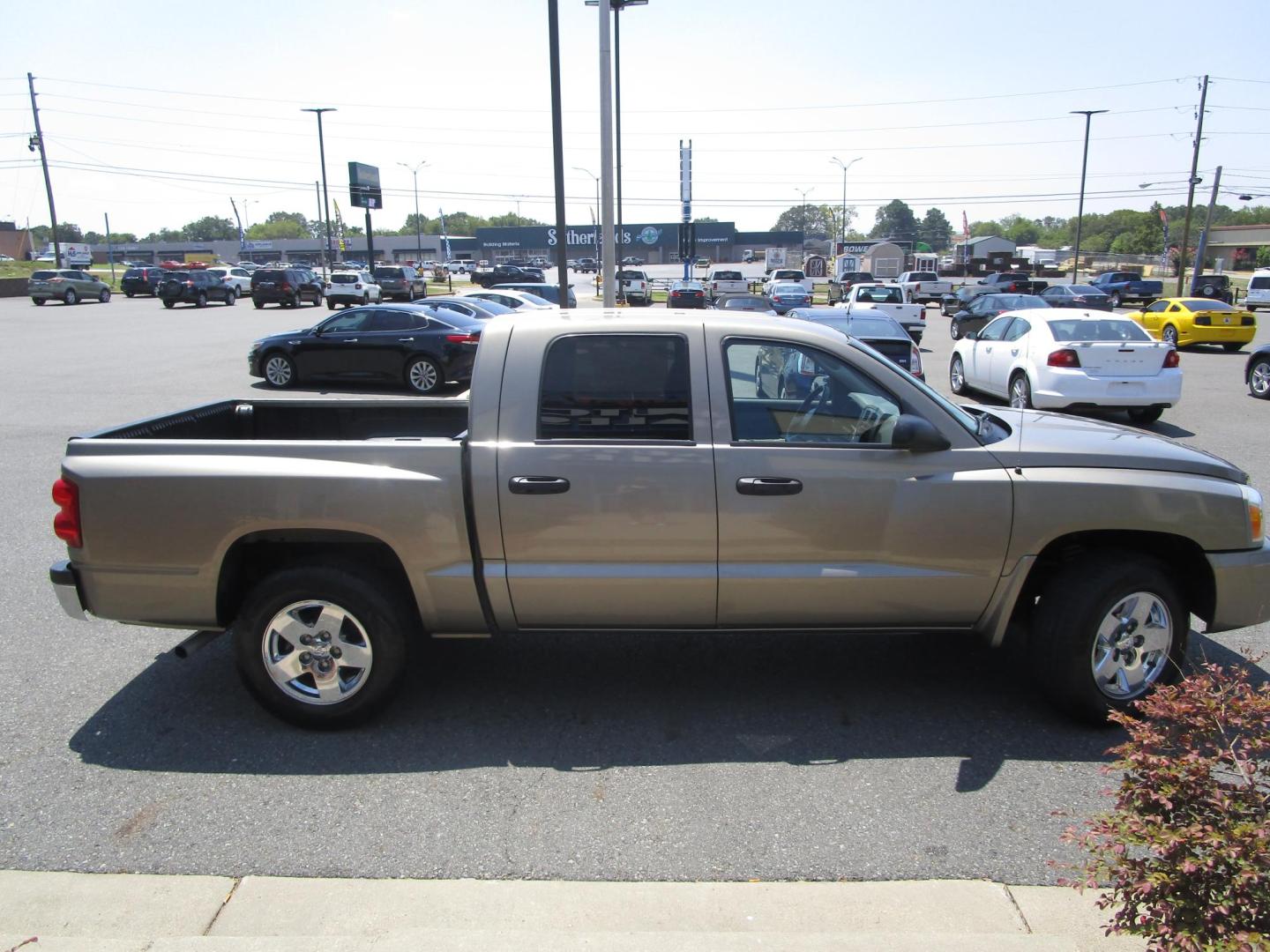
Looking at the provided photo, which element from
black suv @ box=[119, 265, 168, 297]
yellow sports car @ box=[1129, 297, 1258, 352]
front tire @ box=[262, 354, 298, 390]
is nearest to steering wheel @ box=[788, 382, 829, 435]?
front tire @ box=[262, 354, 298, 390]

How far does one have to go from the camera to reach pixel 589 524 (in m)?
4.03

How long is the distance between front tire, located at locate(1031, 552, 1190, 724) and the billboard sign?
65800mm

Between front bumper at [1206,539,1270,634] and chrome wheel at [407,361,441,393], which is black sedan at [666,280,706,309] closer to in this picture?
chrome wheel at [407,361,441,393]

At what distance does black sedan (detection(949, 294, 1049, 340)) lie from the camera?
24.1 meters

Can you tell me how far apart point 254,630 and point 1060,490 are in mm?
3554

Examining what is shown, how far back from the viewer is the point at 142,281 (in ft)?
168

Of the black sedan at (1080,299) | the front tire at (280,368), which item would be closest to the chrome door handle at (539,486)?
the front tire at (280,368)

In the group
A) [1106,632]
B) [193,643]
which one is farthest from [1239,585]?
[193,643]

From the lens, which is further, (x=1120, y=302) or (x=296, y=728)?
(x=1120, y=302)

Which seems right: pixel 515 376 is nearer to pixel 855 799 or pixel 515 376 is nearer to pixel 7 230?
pixel 855 799

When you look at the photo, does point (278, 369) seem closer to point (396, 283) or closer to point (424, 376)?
point (424, 376)

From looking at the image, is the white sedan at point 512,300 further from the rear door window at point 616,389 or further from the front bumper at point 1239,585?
the front bumper at point 1239,585

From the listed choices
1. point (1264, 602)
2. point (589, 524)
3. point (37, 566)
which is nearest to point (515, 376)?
point (589, 524)

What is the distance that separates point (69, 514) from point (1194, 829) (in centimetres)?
428
